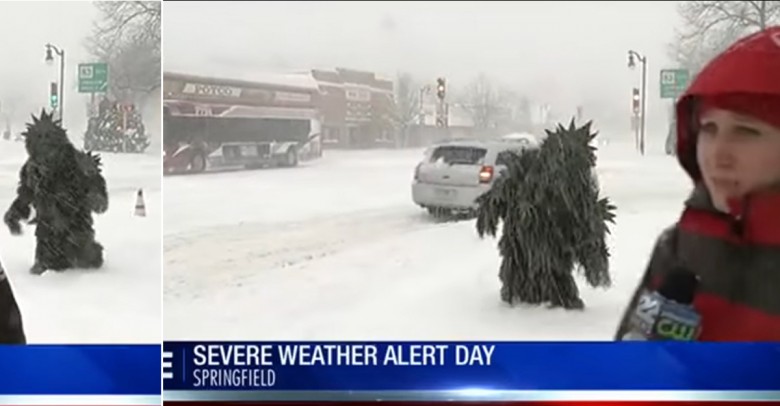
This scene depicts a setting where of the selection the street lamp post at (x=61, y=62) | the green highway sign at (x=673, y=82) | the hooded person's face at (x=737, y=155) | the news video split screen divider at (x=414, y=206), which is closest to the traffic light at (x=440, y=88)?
the news video split screen divider at (x=414, y=206)

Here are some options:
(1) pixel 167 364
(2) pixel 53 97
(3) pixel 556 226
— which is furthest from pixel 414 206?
(2) pixel 53 97

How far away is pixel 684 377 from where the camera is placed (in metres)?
1.99

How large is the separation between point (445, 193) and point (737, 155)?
29.1 inches

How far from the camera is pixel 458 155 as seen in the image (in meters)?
2.03

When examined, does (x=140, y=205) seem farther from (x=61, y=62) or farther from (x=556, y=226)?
(x=556, y=226)

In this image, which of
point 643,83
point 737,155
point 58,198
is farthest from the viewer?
point 58,198

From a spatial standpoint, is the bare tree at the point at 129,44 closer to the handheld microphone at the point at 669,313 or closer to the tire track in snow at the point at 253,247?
the tire track in snow at the point at 253,247

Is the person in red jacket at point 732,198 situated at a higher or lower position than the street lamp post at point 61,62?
lower

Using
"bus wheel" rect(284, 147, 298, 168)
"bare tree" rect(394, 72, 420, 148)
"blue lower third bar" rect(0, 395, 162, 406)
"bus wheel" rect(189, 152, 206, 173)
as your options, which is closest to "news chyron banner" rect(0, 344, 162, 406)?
"blue lower third bar" rect(0, 395, 162, 406)

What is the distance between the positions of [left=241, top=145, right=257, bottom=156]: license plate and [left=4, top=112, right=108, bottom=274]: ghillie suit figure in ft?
1.35

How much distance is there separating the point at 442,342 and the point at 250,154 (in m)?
0.72

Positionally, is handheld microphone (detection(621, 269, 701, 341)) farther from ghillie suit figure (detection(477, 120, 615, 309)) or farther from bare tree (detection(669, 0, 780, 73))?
bare tree (detection(669, 0, 780, 73))

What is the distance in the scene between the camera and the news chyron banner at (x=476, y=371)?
198 centimetres

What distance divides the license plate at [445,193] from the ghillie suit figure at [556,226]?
116 mm
